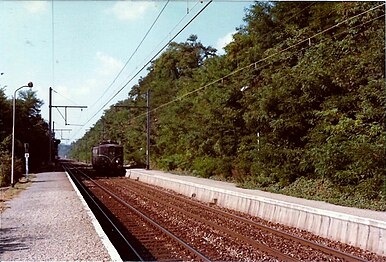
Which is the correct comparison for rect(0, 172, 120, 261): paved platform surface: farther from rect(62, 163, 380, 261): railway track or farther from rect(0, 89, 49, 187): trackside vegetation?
rect(0, 89, 49, 187): trackside vegetation

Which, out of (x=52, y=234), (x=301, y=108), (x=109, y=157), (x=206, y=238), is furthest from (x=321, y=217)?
(x=109, y=157)

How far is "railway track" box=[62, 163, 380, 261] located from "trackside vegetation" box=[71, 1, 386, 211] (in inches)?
186

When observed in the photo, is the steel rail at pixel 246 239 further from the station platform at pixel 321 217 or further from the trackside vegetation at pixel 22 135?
the trackside vegetation at pixel 22 135

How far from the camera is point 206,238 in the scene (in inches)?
527

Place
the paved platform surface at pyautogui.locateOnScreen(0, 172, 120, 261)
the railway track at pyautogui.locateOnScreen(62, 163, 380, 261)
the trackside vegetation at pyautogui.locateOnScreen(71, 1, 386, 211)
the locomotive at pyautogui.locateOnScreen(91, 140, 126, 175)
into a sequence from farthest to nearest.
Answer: the locomotive at pyautogui.locateOnScreen(91, 140, 126, 175) → the trackside vegetation at pyautogui.locateOnScreen(71, 1, 386, 211) → the railway track at pyautogui.locateOnScreen(62, 163, 380, 261) → the paved platform surface at pyautogui.locateOnScreen(0, 172, 120, 261)

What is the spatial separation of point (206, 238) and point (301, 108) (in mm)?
12470

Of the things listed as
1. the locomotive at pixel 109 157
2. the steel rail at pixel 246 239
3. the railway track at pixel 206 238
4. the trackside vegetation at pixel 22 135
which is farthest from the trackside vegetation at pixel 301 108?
the trackside vegetation at pixel 22 135

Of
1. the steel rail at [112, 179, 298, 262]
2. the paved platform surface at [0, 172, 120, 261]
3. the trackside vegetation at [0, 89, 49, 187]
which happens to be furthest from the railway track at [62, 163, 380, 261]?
the trackside vegetation at [0, 89, 49, 187]

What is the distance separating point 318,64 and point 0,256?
1674 centimetres

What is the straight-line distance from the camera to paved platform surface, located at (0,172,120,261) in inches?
388

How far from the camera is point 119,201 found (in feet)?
79.2

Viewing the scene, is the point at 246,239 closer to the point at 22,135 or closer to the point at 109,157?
the point at 109,157

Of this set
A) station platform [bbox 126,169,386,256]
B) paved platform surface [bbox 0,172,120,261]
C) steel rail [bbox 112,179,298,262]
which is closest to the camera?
paved platform surface [bbox 0,172,120,261]

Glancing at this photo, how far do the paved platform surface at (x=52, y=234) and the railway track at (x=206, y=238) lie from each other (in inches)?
48.7
